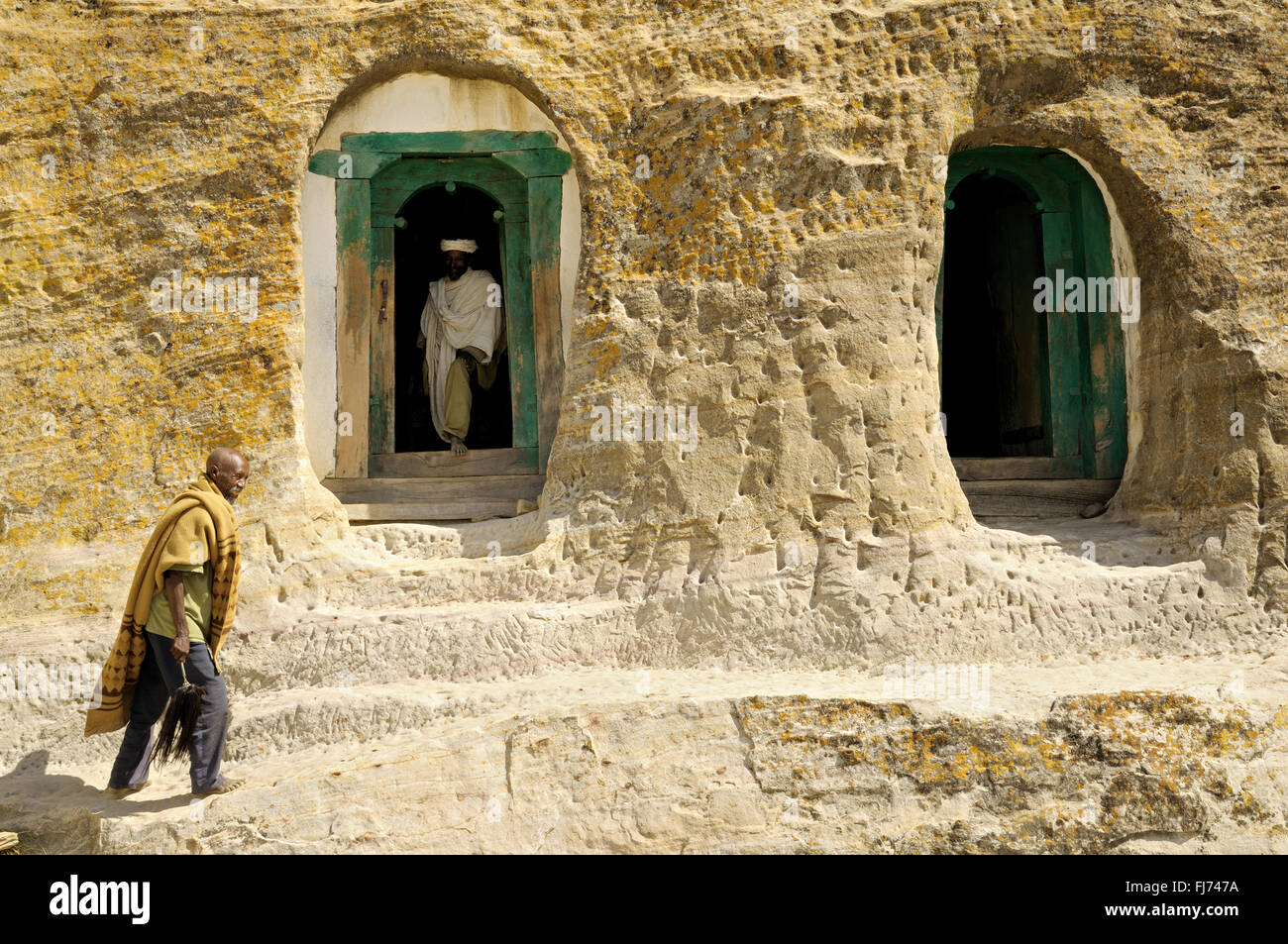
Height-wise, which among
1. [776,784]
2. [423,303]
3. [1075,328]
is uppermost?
[423,303]

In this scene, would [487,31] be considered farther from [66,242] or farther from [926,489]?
[926,489]

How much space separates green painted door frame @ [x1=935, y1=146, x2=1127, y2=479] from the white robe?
2.50 metres

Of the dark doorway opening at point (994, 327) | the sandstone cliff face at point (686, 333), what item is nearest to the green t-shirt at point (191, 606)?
the sandstone cliff face at point (686, 333)

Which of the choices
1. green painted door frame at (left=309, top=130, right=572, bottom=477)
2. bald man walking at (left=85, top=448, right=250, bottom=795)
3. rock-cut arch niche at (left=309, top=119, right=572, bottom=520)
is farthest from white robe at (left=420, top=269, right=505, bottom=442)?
bald man walking at (left=85, top=448, right=250, bottom=795)

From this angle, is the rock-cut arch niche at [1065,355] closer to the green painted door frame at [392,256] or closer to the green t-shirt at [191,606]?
the green painted door frame at [392,256]

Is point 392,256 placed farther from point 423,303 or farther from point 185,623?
point 185,623

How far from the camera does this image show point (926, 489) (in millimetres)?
5914

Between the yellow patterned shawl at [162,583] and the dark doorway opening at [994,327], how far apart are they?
447 centimetres

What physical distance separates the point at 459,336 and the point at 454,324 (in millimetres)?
74

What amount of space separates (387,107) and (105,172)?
1.41 metres

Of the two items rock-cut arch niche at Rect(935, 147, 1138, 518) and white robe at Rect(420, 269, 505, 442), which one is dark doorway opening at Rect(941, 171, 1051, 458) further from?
white robe at Rect(420, 269, 505, 442)

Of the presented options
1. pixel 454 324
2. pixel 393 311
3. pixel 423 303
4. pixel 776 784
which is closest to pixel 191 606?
pixel 393 311

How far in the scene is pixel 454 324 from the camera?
23.4 ft

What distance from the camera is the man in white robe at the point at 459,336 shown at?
7.02 m
